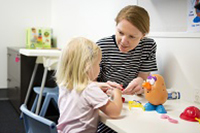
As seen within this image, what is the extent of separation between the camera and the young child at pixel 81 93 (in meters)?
1.10

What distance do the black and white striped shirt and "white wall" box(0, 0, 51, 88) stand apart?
238cm

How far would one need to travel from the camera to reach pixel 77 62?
1129mm

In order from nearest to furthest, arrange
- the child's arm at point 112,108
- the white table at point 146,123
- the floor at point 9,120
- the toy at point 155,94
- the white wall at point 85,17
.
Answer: the white table at point 146,123 < the child's arm at point 112,108 < the toy at point 155,94 < the white wall at point 85,17 < the floor at point 9,120

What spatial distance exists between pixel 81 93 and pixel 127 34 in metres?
0.45

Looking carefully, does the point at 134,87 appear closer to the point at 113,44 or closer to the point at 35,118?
the point at 113,44

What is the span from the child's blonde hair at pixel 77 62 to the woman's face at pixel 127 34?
0.94ft

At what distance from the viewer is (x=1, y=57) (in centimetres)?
368

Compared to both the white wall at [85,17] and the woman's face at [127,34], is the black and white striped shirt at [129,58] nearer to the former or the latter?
the woman's face at [127,34]

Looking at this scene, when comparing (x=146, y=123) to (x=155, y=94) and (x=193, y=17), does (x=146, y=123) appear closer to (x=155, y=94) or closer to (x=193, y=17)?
(x=155, y=94)

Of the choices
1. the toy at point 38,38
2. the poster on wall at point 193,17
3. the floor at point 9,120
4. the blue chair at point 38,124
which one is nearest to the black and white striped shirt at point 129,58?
the poster on wall at point 193,17

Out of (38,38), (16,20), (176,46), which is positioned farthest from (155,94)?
(16,20)

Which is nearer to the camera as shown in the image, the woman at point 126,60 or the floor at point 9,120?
the woman at point 126,60

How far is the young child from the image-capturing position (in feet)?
3.60

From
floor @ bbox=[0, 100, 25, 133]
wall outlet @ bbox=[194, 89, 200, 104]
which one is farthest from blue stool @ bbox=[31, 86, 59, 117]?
wall outlet @ bbox=[194, 89, 200, 104]
